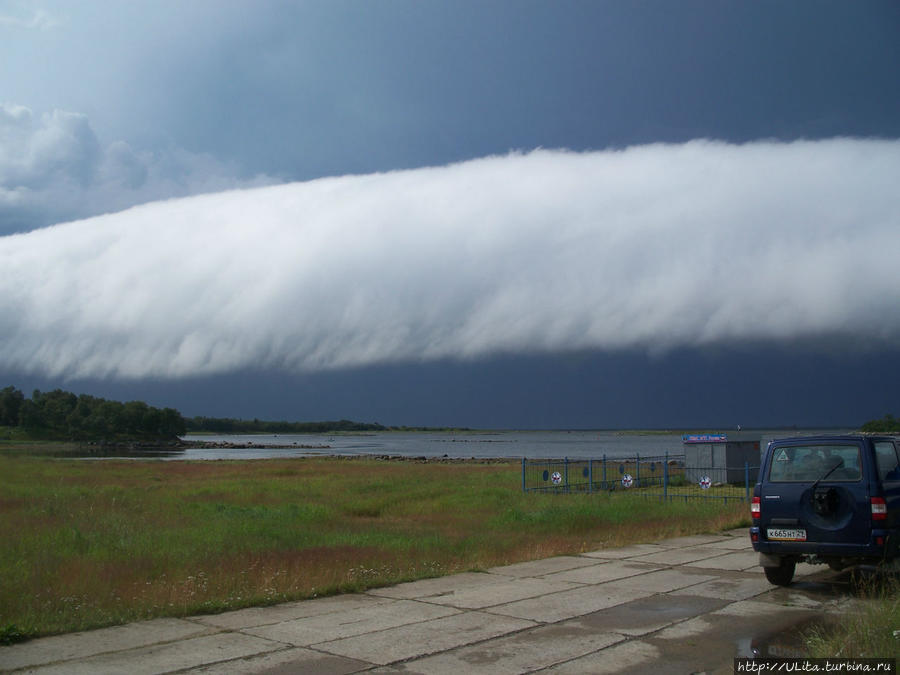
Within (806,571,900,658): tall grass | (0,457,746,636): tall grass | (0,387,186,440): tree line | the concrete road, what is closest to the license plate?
the concrete road

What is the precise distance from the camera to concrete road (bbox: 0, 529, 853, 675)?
7.07m

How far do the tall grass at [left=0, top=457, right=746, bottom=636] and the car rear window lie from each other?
510cm

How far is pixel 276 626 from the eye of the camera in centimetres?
862

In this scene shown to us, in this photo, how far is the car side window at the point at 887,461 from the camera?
1006 cm

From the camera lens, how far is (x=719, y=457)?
33750 mm

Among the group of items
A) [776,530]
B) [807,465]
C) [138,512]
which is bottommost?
[138,512]

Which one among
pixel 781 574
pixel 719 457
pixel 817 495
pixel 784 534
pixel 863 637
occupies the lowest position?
pixel 781 574

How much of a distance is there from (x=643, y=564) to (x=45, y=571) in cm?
963

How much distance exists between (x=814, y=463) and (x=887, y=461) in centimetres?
100

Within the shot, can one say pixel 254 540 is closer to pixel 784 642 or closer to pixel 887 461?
pixel 784 642

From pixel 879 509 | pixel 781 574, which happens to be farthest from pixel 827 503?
pixel 781 574

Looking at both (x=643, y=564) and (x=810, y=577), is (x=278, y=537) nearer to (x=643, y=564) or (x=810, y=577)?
Answer: (x=643, y=564)

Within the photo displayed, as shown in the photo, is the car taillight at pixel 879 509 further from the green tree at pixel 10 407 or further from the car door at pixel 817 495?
the green tree at pixel 10 407

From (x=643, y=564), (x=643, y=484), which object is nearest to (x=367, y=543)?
(x=643, y=564)
